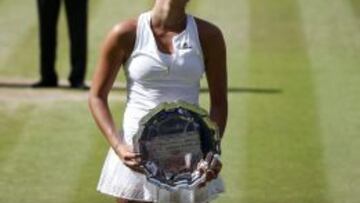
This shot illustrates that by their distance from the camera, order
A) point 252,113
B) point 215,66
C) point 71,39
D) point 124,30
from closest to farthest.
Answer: point 124,30 < point 215,66 < point 252,113 < point 71,39

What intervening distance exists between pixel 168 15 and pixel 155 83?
286 millimetres

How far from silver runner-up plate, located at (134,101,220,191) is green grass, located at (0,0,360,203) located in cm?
350

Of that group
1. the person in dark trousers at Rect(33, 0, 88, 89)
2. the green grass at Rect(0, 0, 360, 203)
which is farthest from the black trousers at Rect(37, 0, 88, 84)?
the green grass at Rect(0, 0, 360, 203)

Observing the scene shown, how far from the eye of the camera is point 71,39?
12586 mm

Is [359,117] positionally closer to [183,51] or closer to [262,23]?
[262,23]

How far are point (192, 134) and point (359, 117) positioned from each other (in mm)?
6395

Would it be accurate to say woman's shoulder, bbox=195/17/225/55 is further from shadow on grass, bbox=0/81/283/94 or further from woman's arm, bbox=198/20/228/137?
shadow on grass, bbox=0/81/283/94

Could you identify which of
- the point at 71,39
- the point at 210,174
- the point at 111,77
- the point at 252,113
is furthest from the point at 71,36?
the point at 210,174

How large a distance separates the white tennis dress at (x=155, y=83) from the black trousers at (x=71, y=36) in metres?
7.26

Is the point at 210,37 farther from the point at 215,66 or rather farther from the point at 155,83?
the point at 155,83

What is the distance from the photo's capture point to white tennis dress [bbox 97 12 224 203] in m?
4.94

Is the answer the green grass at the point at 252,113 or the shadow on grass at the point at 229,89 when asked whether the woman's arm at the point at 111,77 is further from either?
the shadow on grass at the point at 229,89

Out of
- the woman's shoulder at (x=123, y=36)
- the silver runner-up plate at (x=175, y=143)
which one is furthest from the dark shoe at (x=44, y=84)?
the silver runner-up plate at (x=175, y=143)

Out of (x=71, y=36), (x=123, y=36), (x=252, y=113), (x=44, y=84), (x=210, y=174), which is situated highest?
(x=123, y=36)
